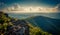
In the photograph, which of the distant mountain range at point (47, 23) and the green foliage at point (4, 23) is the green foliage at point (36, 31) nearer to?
the distant mountain range at point (47, 23)

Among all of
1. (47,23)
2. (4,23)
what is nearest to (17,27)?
(4,23)

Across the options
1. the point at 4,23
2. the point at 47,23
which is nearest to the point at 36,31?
the point at 47,23

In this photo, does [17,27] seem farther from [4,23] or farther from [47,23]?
[47,23]

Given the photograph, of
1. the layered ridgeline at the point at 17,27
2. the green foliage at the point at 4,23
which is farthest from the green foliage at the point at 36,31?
the green foliage at the point at 4,23

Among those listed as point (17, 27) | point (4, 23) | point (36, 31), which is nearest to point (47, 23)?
point (36, 31)

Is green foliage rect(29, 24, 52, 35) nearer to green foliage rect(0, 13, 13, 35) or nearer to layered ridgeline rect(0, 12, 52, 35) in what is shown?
layered ridgeline rect(0, 12, 52, 35)

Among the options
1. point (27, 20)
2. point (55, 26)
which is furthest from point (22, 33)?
point (55, 26)

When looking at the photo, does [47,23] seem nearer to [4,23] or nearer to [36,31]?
[36,31]

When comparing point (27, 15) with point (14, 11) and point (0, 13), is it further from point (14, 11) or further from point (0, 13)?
point (0, 13)
